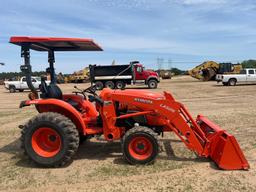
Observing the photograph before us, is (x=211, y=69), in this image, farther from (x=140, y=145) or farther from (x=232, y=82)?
(x=140, y=145)

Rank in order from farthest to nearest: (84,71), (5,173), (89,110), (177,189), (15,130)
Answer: (84,71) < (15,130) < (89,110) < (5,173) < (177,189)

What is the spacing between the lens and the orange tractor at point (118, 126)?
5164 mm

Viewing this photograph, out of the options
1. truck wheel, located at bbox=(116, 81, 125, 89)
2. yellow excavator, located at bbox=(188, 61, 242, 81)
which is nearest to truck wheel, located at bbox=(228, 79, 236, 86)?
yellow excavator, located at bbox=(188, 61, 242, 81)

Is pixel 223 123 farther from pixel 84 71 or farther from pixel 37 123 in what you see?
pixel 84 71

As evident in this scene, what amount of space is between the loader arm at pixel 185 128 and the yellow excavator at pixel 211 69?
32.5 meters

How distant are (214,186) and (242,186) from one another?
1.30 ft

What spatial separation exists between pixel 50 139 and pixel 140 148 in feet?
5.45

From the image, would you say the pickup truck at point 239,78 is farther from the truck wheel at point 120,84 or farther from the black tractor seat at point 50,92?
the black tractor seat at point 50,92

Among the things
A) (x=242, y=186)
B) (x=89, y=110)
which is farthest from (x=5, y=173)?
(x=242, y=186)

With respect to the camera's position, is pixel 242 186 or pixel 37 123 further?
pixel 37 123

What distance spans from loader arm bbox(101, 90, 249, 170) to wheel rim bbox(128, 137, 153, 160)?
20.0 inches

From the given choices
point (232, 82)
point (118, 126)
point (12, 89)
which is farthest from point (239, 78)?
point (118, 126)

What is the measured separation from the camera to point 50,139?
5.46 m

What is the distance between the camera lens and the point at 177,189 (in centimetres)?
424
